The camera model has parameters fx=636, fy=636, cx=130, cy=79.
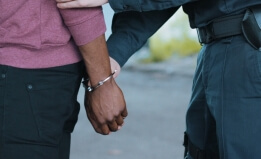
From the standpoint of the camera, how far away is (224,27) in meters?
2.18

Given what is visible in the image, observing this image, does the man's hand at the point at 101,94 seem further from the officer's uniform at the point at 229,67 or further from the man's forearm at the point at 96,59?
the officer's uniform at the point at 229,67

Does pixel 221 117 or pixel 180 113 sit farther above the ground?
pixel 221 117

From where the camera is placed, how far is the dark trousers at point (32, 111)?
2020 millimetres

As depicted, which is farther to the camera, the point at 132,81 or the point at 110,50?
the point at 132,81

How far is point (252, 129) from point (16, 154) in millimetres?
770

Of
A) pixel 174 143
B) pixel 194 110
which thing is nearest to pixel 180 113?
pixel 174 143

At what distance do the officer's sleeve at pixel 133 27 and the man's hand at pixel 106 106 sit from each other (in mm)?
323

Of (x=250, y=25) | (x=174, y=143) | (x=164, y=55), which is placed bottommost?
(x=164, y=55)

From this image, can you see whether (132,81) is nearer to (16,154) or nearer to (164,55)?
(164,55)

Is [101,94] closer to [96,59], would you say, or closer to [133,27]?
[96,59]

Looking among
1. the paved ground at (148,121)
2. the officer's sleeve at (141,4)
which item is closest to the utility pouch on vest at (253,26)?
the officer's sleeve at (141,4)

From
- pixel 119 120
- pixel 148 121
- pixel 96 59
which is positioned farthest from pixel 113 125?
pixel 148 121

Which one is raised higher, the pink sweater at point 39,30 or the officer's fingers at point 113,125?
the pink sweater at point 39,30

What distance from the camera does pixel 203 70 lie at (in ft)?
7.56
